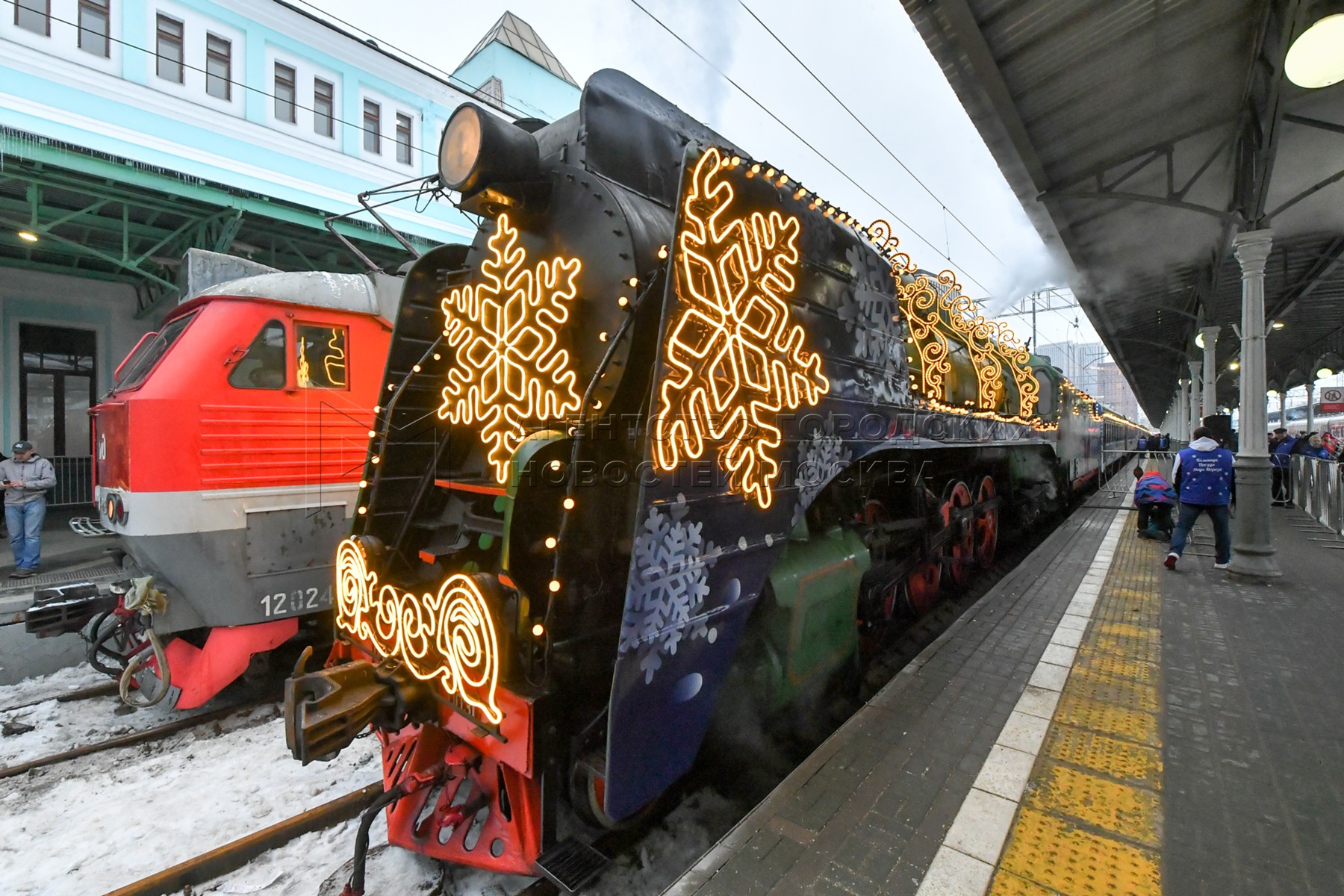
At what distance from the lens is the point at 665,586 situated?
7.32 ft

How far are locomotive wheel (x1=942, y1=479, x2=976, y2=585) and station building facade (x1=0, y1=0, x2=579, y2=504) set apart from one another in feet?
25.6

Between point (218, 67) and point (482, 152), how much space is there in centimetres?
1347

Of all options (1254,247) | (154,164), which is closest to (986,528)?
(1254,247)

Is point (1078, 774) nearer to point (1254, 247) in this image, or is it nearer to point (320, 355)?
point (320, 355)

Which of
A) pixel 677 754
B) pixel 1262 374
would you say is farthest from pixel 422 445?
pixel 1262 374

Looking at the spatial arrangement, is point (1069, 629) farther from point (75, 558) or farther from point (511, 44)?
point (511, 44)

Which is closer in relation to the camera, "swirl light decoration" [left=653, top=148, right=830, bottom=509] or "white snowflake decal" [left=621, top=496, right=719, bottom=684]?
"white snowflake decal" [left=621, top=496, right=719, bottom=684]

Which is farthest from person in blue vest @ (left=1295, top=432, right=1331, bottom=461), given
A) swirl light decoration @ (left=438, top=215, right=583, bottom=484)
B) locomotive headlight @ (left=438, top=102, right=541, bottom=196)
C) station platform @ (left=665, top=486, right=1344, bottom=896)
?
locomotive headlight @ (left=438, top=102, right=541, bottom=196)

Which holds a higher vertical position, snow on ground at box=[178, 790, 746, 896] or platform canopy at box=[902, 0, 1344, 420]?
platform canopy at box=[902, 0, 1344, 420]

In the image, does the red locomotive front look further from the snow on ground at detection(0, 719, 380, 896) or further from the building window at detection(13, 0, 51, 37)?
the building window at detection(13, 0, 51, 37)

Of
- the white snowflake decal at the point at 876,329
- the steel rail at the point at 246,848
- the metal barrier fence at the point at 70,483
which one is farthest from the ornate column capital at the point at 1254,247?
the metal barrier fence at the point at 70,483

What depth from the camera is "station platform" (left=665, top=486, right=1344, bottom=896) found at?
7.27 feet

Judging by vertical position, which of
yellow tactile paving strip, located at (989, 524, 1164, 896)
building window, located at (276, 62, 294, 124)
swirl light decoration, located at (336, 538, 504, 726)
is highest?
building window, located at (276, 62, 294, 124)

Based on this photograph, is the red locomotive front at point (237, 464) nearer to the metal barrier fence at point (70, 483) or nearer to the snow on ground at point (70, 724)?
the snow on ground at point (70, 724)
